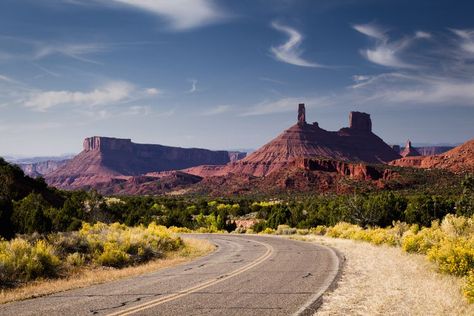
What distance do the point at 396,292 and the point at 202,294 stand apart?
4633mm

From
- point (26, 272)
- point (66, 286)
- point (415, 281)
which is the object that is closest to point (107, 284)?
point (66, 286)

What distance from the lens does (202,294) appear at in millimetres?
10703

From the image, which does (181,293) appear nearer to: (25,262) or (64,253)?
(25,262)

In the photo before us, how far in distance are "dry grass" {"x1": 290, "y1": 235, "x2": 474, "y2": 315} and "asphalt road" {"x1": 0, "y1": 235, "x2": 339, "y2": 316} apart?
0.55 meters

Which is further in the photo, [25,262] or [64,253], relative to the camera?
[64,253]

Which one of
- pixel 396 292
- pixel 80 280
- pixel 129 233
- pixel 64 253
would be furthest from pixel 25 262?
pixel 396 292

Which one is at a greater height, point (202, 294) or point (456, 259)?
point (456, 259)

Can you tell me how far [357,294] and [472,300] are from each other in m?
2.55

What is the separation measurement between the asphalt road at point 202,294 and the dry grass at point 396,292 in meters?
0.55

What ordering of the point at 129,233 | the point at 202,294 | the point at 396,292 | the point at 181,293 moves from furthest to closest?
the point at 129,233 < the point at 181,293 < the point at 202,294 < the point at 396,292

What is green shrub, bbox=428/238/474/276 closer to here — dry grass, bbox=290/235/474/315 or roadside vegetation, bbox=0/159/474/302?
roadside vegetation, bbox=0/159/474/302

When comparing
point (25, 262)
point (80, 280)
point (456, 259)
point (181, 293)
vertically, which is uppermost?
point (456, 259)

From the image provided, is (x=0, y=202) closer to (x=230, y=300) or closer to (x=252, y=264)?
(x=252, y=264)

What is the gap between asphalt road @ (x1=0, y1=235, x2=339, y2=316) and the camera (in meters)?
9.02
